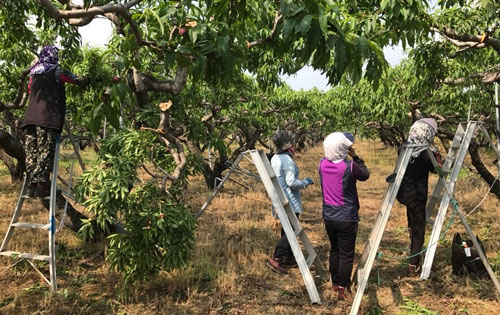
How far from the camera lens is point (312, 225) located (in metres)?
A: 6.63

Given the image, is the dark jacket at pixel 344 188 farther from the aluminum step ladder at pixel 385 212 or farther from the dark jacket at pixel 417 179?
the dark jacket at pixel 417 179

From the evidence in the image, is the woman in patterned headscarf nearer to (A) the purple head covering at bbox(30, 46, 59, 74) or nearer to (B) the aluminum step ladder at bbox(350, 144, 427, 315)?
(B) the aluminum step ladder at bbox(350, 144, 427, 315)

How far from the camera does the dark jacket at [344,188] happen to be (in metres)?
3.33

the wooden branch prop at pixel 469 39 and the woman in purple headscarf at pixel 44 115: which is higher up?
the wooden branch prop at pixel 469 39

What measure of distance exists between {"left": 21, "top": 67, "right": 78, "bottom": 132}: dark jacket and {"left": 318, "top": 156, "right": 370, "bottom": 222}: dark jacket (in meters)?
2.73

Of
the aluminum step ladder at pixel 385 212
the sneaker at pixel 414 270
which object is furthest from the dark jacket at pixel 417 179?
the sneaker at pixel 414 270

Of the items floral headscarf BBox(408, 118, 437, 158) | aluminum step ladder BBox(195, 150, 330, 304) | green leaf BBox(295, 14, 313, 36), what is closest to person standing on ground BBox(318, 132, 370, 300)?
aluminum step ladder BBox(195, 150, 330, 304)

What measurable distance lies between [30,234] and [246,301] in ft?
11.9

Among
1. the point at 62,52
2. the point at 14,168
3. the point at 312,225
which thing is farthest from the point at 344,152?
the point at 14,168

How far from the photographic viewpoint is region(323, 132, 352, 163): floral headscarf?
333 centimetres

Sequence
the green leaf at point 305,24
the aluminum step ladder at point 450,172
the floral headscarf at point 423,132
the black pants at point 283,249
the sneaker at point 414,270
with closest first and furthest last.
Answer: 1. the green leaf at point 305,24
2. the aluminum step ladder at point 450,172
3. the floral headscarf at point 423,132
4. the sneaker at point 414,270
5. the black pants at point 283,249

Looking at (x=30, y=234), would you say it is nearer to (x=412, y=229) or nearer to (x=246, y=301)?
(x=246, y=301)

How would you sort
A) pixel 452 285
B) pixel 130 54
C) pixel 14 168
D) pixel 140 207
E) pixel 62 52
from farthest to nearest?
pixel 14 168
pixel 62 52
pixel 452 285
pixel 140 207
pixel 130 54

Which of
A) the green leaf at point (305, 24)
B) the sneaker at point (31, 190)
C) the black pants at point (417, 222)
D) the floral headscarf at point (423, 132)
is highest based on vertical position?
the green leaf at point (305, 24)
